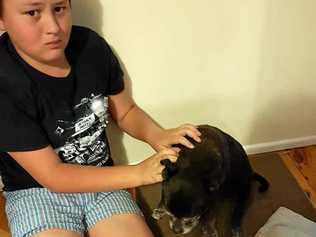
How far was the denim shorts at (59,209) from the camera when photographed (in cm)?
96

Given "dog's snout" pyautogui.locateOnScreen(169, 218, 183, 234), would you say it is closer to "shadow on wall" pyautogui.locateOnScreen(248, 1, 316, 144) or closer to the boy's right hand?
the boy's right hand

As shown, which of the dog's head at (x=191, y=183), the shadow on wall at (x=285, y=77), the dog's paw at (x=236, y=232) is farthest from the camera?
the shadow on wall at (x=285, y=77)

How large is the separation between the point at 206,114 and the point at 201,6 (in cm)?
28

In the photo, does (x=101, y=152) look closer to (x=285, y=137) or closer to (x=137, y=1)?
(x=137, y=1)

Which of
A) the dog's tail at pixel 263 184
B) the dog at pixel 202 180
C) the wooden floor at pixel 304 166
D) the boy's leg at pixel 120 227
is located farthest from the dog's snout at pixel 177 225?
the wooden floor at pixel 304 166

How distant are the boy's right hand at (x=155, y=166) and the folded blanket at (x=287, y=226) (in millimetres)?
323

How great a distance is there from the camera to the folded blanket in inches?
43.4

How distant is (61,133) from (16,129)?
10 centimetres

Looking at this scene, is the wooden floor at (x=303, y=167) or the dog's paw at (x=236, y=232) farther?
the wooden floor at (x=303, y=167)

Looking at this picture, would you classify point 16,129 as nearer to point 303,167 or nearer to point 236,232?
point 236,232

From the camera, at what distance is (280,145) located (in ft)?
4.52

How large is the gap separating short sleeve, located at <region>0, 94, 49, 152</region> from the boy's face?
3.9 inches

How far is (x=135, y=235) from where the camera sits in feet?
3.21

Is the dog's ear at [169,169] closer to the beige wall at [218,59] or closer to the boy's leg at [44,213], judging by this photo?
the boy's leg at [44,213]
